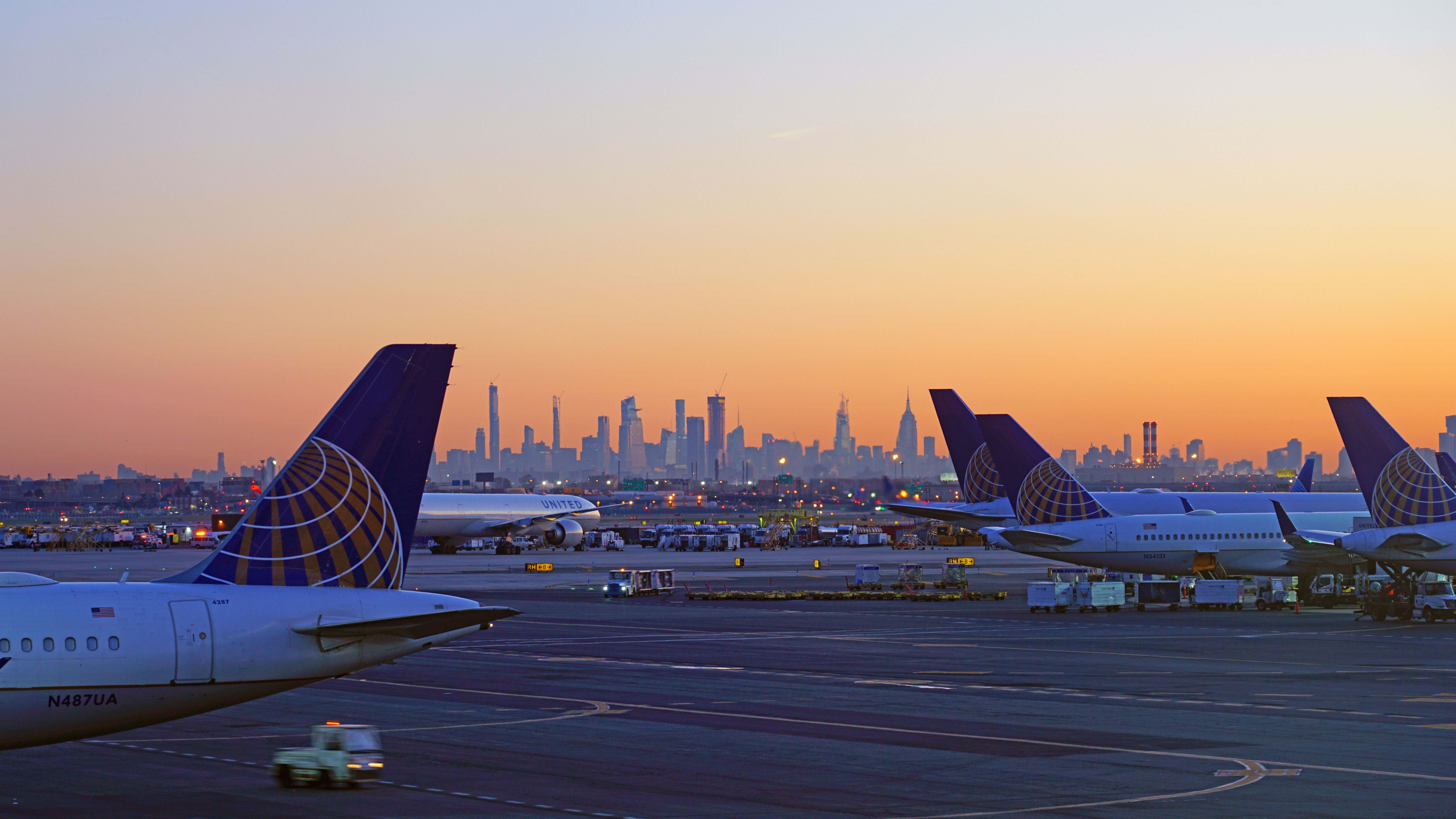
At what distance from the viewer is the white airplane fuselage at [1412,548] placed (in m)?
55.1

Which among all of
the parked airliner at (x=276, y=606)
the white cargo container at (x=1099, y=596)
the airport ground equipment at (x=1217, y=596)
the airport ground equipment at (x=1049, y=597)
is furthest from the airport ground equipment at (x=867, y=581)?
the parked airliner at (x=276, y=606)

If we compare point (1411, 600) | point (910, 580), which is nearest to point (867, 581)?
point (910, 580)

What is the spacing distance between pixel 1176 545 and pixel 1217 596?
451cm

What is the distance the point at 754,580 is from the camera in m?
92.9

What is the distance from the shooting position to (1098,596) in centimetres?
6500

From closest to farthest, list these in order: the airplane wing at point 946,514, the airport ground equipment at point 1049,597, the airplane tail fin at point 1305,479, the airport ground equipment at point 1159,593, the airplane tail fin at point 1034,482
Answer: the airport ground equipment at point 1049,597 < the airport ground equipment at point 1159,593 < the airplane tail fin at point 1034,482 < the airplane wing at point 946,514 < the airplane tail fin at point 1305,479

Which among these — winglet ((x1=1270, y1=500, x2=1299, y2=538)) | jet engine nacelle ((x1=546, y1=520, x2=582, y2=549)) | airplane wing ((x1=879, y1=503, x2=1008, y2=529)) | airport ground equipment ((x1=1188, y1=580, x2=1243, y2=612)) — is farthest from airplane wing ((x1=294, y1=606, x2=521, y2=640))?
jet engine nacelle ((x1=546, y1=520, x2=582, y2=549))


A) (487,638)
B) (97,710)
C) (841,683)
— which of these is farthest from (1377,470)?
(97,710)

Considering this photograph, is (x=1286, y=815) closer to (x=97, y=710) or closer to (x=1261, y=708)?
(x=1261, y=708)

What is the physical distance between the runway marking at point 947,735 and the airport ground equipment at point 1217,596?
115ft

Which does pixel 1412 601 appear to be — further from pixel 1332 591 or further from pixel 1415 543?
pixel 1332 591

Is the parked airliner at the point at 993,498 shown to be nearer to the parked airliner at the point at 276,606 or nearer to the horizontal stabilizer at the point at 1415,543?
the horizontal stabilizer at the point at 1415,543

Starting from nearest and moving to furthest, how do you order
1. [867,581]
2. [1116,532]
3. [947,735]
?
[947,735]
[1116,532]
[867,581]

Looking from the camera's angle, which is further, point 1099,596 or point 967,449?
point 967,449
